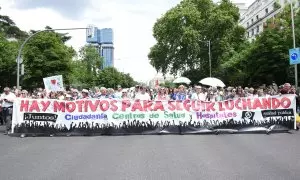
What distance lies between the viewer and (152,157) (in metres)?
9.36

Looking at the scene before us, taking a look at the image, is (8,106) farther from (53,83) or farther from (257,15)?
(257,15)

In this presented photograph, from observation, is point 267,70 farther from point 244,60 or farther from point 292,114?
point 292,114

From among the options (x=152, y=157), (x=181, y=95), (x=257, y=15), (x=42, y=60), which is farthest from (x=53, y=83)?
(x=257, y=15)

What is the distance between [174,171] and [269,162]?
2.09 m

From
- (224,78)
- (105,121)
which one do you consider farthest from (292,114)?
(224,78)

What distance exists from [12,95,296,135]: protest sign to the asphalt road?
0.96m

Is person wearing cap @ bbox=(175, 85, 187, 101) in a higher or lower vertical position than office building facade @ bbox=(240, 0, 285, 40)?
lower

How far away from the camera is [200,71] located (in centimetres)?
6372

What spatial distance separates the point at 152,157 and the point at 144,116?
516 centimetres

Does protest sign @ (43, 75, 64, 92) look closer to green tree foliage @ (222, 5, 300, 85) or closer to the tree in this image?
green tree foliage @ (222, 5, 300, 85)

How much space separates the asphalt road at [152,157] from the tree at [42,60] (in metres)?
45.9

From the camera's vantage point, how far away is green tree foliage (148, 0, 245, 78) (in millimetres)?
59219

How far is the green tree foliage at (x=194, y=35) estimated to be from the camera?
59.2 meters

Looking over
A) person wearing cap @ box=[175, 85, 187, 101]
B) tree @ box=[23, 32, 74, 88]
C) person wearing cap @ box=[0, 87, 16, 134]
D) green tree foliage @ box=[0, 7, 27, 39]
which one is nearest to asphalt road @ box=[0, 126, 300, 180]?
person wearing cap @ box=[0, 87, 16, 134]
